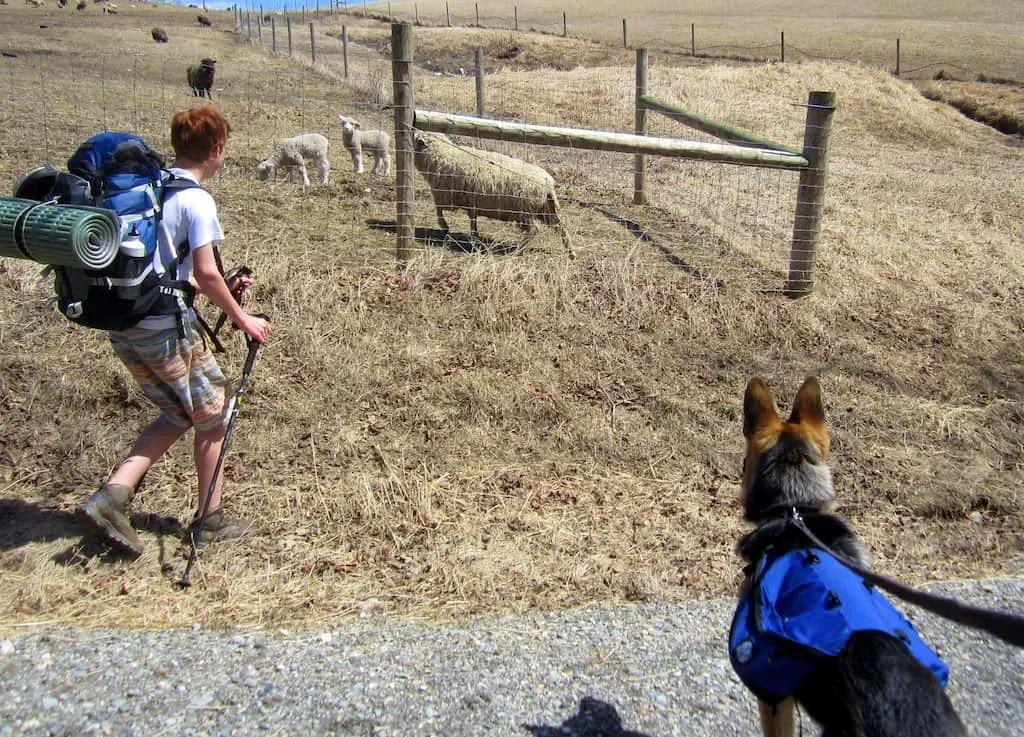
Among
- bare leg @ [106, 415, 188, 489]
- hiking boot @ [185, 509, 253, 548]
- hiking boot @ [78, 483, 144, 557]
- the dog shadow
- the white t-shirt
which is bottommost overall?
the dog shadow

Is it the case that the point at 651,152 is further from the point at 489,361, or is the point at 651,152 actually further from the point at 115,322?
the point at 115,322

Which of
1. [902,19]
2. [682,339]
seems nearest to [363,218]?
[682,339]

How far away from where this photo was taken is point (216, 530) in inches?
159

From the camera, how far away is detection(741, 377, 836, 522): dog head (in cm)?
285

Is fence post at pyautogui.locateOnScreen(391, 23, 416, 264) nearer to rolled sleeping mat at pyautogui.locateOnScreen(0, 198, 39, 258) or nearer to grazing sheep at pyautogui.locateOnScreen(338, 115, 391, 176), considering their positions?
rolled sleeping mat at pyautogui.locateOnScreen(0, 198, 39, 258)

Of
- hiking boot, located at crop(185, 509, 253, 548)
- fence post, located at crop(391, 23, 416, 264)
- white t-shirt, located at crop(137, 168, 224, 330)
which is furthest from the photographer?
fence post, located at crop(391, 23, 416, 264)

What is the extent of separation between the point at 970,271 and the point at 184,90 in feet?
56.6

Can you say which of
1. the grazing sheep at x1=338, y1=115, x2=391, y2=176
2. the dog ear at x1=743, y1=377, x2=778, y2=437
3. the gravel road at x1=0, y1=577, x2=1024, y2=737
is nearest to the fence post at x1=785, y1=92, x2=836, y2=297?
the gravel road at x1=0, y1=577, x2=1024, y2=737

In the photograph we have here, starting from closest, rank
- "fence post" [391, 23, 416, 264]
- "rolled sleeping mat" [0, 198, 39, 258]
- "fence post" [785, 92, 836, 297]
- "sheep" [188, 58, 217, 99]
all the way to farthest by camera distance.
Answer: "rolled sleeping mat" [0, 198, 39, 258] → "fence post" [391, 23, 416, 264] → "fence post" [785, 92, 836, 297] → "sheep" [188, 58, 217, 99]

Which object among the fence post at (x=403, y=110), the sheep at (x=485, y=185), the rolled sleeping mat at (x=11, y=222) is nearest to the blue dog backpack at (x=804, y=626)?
the rolled sleeping mat at (x=11, y=222)

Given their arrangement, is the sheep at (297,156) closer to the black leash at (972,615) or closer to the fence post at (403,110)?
the fence post at (403,110)

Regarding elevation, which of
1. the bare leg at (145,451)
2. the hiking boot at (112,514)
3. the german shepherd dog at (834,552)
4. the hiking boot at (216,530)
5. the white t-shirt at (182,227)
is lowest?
the hiking boot at (216,530)

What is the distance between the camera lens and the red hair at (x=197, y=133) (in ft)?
11.4

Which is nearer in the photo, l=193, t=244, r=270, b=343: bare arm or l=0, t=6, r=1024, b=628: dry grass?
l=193, t=244, r=270, b=343: bare arm
